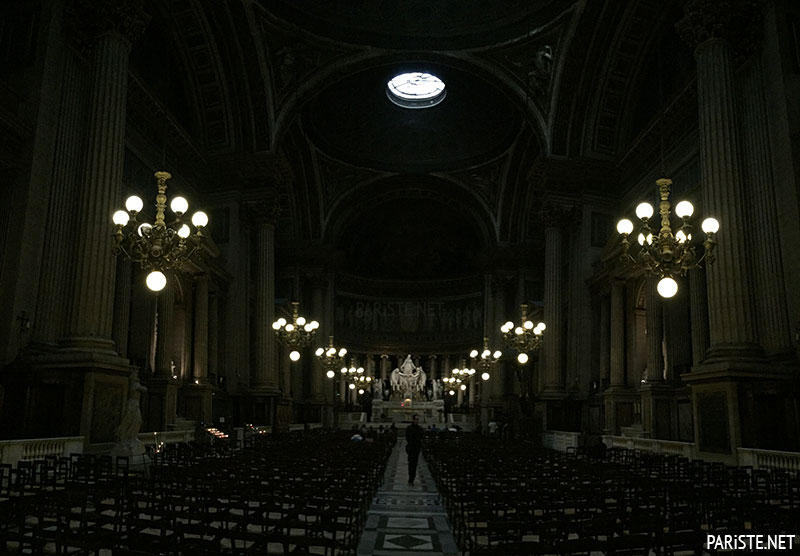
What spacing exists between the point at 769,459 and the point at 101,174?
15702 mm

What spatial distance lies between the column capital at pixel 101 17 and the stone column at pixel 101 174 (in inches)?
1.0

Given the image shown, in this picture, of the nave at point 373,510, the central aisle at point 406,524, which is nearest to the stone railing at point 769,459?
the nave at point 373,510

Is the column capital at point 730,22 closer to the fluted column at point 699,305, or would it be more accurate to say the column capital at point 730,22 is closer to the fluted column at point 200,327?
the fluted column at point 699,305

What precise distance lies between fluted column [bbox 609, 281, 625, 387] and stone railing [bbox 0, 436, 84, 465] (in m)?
19.2

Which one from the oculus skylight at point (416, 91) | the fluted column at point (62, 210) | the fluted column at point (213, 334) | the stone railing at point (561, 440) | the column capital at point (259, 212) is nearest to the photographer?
the fluted column at point (62, 210)

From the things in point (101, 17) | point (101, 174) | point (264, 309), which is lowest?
point (264, 309)

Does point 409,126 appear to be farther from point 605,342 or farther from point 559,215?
point 605,342

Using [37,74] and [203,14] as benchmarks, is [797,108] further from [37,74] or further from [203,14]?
[203,14]

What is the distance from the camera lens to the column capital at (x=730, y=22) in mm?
16797

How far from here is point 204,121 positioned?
98.2 feet

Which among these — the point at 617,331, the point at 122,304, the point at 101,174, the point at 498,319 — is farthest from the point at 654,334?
the point at 498,319

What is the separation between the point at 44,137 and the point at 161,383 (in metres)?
9.33

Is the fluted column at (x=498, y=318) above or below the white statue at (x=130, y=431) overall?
above

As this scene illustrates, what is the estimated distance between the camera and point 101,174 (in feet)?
53.9
